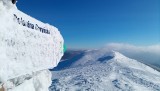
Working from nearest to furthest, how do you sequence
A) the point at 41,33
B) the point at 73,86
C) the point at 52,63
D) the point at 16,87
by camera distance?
the point at 16,87 → the point at 41,33 → the point at 52,63 → the point at 73,86

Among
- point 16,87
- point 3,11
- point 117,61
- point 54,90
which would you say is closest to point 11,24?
point 3,11

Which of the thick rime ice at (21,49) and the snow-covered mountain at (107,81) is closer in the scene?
the thick rime ice at (21,49)

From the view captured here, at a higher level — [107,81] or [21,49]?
[21,49]

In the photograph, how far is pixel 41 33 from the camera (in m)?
2.08

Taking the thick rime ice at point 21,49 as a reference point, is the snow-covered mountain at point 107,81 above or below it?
below

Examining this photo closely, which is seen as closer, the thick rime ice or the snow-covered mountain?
the thick rime ice

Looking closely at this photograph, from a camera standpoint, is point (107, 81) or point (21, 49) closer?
point (21, 49)

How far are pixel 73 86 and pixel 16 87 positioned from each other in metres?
11.3

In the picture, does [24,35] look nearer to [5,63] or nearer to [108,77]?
[5,63]

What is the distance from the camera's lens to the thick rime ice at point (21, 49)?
1443 millimetres

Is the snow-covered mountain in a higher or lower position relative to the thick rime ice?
lower

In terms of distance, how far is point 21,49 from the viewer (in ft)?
5.37

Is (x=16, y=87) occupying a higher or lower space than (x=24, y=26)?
lower

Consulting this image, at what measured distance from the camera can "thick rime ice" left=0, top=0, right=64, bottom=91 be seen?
4.73 ft
